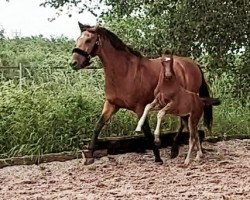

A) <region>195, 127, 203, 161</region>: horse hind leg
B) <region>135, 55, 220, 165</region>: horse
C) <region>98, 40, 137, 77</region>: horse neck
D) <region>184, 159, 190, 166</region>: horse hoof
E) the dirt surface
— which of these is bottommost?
the dirt surface

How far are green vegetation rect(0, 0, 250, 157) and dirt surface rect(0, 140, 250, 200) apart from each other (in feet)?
2.22

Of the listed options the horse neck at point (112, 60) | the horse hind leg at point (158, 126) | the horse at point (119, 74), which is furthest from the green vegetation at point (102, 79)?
the horse hind leg at point (158, 126)

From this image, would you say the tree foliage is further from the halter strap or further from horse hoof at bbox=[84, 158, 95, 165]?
horse hoof at bbox=[84, 158, 95, 165]

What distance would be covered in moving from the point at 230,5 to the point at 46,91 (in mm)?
2679

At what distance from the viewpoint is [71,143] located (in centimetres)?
730

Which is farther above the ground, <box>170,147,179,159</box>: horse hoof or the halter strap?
the halter strap

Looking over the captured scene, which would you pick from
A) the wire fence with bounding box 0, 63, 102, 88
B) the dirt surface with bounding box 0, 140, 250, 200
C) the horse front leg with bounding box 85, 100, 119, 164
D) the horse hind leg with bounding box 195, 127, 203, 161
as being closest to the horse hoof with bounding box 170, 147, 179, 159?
the dirt surface with bounding box 0, 140, 250, 200

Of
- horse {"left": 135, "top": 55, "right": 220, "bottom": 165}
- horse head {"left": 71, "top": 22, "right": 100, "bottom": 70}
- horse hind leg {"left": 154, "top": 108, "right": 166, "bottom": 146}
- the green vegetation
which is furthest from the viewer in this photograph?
the green vegetation

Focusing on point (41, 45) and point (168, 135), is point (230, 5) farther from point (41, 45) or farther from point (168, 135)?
point (41, 45)

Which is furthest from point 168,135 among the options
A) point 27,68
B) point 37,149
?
point 27,68

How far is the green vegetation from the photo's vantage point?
23.8 feet

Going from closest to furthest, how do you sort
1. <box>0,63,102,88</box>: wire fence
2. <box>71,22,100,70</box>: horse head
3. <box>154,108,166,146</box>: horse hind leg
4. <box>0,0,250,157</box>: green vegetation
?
1. <box>154,108,166,146</box>: horse hind leg
2. <box>71,22,100,70</box>: horse head
3. <box>0,0,250,157</box>: green vegetation
4. <box>0,63,102,88</box>: wire fence

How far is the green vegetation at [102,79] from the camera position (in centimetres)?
726

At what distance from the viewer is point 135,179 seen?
5695 mm
